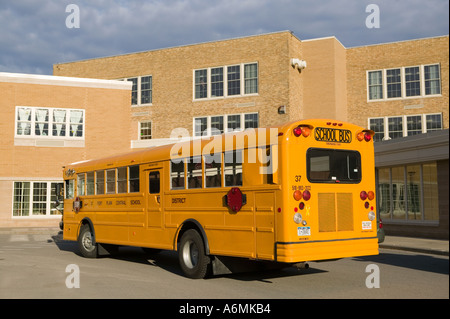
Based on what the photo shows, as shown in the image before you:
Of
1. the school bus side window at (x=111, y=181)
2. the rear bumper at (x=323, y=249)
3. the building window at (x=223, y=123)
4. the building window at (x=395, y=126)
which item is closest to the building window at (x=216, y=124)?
the building window at (x=223, y=123)

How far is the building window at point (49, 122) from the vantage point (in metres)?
29.2

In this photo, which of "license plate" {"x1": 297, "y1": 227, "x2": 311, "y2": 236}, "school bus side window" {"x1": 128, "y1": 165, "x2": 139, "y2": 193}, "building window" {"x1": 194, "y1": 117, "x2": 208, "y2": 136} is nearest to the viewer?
"license plate" {"x1": 297, "y1": 227, "x2": 311, "y2": 236}

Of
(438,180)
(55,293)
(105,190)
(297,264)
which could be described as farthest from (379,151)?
(55,293)

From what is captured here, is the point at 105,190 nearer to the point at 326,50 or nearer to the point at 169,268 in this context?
the point at 169,268

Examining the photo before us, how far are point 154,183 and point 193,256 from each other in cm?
208

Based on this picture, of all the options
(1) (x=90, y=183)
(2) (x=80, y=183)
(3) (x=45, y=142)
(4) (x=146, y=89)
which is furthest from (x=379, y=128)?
(1) (x=90, y=183)

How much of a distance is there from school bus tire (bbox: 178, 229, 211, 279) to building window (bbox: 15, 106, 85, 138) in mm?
21531

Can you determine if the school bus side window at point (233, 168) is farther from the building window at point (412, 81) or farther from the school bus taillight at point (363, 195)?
the building window at point (412, 81)

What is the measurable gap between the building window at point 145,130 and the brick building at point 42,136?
6198mm

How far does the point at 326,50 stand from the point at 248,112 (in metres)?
7.06

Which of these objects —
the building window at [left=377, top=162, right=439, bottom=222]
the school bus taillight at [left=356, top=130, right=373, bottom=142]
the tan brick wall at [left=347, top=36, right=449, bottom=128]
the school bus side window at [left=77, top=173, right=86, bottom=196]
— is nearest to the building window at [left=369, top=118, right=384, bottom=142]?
the tan brick wall at [left=347, top=36, right=449, bottom=128]

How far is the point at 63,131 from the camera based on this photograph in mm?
29984

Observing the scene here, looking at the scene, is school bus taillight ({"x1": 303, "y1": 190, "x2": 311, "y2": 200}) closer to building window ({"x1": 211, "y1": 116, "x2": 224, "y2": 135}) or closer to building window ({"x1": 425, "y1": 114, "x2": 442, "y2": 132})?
building window ({"x1": 211, "y1": 116, "x2": 224, "y2": 135})

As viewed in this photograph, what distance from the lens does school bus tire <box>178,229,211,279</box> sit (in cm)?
963
